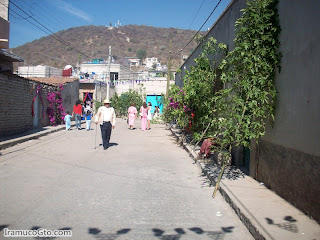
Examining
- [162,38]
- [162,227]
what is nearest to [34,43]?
[162,38]

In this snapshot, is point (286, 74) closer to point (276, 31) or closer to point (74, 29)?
point (276, 31)

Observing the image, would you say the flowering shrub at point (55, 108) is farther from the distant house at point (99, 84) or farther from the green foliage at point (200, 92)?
the distant house at point (99, 84)

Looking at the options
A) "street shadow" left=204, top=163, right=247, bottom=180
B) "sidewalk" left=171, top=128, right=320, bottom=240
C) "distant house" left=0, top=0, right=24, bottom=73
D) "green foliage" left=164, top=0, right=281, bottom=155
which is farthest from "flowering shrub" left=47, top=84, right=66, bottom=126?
"green foliage" left=164, top=0, right=281, bottom=155

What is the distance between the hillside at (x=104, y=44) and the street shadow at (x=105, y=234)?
82470 mm

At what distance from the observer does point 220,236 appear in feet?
14.5

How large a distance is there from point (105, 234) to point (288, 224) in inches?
99.6

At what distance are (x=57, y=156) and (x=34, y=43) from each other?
334 ft

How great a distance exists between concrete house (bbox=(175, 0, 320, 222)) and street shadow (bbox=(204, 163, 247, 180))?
86 centimetres

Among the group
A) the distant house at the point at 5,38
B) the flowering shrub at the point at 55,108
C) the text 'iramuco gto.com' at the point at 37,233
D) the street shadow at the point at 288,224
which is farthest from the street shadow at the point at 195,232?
the flowering shrub at the point at 55,108

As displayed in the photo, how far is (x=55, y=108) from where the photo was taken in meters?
21.9

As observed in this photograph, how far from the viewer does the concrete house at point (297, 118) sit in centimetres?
473

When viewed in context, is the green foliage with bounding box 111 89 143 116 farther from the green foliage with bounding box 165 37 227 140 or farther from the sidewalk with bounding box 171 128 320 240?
the sidewalk with bounding box 171 128 320 240

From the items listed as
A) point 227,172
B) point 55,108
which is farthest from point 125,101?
point 227,172

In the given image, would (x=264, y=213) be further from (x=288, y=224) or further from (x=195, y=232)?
(x=195, y=232)
